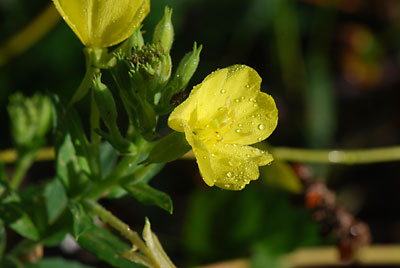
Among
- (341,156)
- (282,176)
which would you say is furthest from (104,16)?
(341,156)

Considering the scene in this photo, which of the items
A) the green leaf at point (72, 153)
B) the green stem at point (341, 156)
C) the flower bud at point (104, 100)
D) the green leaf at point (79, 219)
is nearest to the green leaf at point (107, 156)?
the green leaf at point (72, 153)

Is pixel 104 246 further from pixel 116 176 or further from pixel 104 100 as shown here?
pixel 104 100

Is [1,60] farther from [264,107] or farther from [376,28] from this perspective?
[376,28]

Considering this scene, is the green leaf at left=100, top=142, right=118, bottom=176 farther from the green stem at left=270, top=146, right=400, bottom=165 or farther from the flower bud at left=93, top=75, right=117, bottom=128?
the green stem at left=270, top=146, right=400, bottom=165

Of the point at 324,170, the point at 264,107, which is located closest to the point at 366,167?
the point at 324,170

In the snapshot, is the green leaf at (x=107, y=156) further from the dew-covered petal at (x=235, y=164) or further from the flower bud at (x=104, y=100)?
the dew-covered petal at (x=235, y=164)

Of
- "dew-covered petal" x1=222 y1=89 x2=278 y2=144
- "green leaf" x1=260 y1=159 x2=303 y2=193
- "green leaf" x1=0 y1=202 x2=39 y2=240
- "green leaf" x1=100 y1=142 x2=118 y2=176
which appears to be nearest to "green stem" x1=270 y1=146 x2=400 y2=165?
"green leaf" x1=260 y1=159 x2=303 y2=193
